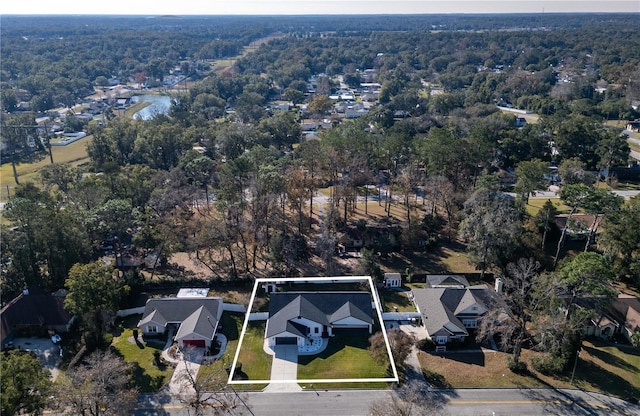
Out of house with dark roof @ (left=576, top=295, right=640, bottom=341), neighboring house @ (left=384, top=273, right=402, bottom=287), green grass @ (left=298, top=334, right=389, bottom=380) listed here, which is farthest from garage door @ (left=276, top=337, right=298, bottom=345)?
house with dark roof @ (left=576, top=295, right=640, bottom=341)

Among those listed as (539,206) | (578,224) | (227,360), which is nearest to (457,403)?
(227,360)

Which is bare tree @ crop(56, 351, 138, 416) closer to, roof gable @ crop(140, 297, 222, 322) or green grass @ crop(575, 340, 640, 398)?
roof gable @ crop(140, 297, 222, 322)

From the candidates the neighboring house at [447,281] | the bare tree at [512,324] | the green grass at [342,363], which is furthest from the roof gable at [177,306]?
the bare tree at [512,324]

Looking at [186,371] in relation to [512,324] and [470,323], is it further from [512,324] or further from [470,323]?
[512,324]

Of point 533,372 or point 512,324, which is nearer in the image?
point 533,372

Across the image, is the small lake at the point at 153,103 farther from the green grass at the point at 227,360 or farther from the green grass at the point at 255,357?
the green grass at the point at 255,357
